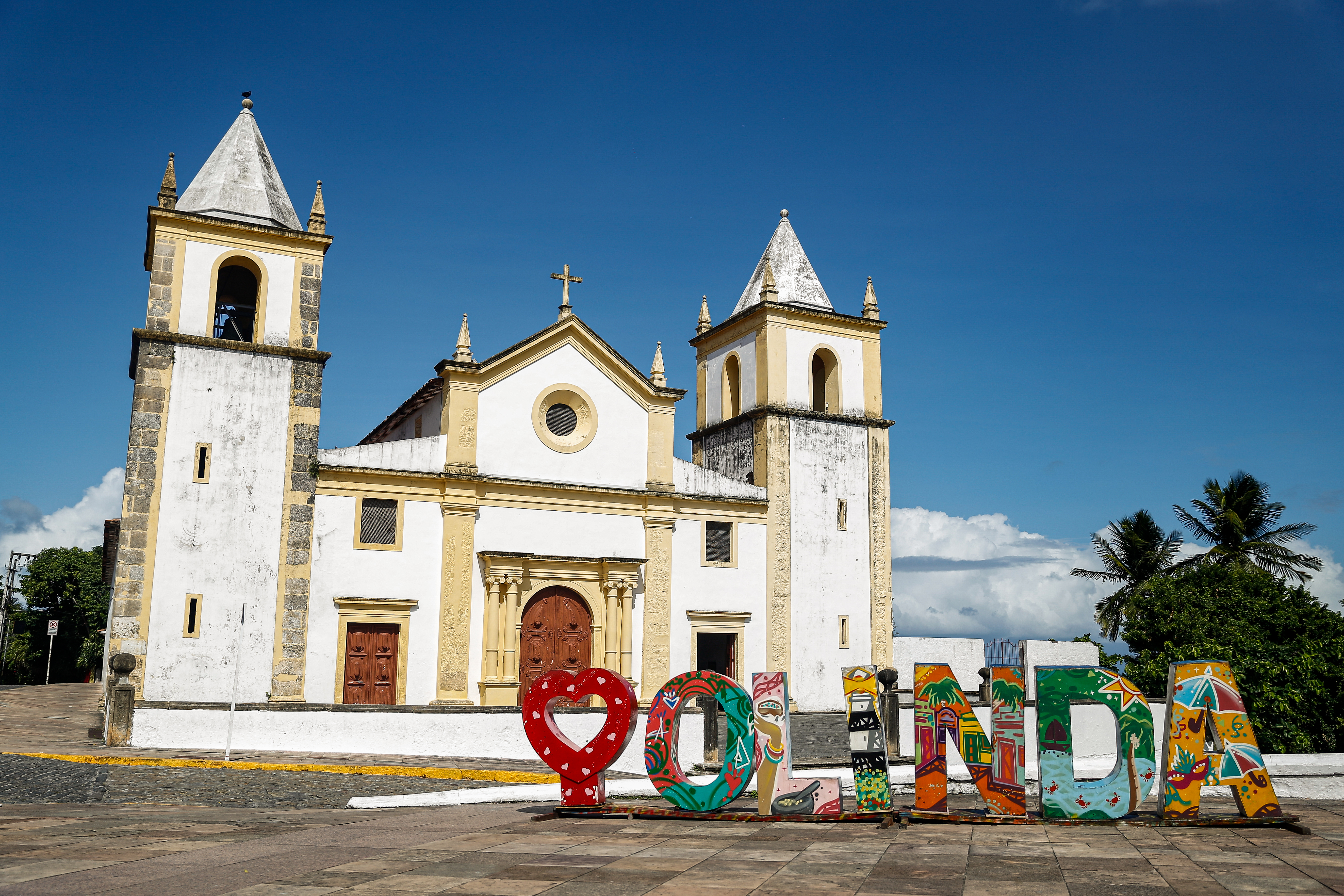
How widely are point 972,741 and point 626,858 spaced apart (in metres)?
4.10

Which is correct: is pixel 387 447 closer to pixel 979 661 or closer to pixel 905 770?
pixel 905 770

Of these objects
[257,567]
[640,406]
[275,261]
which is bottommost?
[257,567]

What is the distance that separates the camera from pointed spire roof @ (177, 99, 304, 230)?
2419 centimetres

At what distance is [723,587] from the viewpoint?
26906mm

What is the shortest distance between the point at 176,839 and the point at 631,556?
17.3 metres

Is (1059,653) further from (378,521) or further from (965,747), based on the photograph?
(965,747)

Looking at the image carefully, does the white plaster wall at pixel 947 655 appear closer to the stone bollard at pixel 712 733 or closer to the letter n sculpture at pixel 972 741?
the stone bollard at pixel 712 733

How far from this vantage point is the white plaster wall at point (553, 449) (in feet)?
84.0

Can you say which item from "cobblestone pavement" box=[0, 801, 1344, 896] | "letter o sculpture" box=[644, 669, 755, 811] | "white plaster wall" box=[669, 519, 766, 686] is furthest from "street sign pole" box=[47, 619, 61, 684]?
"letter o sculpture" box=[644, 669, 755, 811]

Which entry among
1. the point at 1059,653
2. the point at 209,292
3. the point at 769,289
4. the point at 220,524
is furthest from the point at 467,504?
the point at 1059,653

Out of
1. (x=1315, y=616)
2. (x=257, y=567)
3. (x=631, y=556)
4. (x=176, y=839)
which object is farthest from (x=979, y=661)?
(x=176, y=839)

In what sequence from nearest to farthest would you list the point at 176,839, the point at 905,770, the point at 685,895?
1. the point at 685,895
2. the point at 176,839
3. the point at 905,770

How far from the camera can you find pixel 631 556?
2622 cm

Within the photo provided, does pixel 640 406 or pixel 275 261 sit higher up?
pixel 275 261
